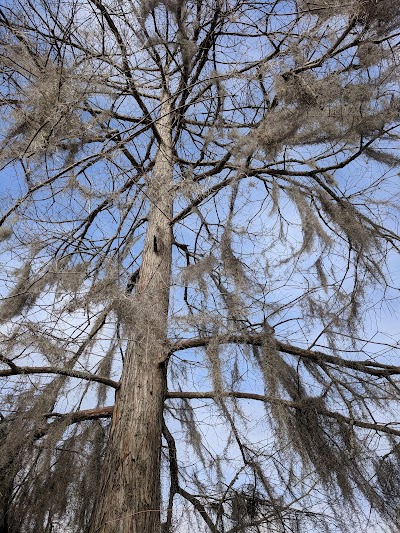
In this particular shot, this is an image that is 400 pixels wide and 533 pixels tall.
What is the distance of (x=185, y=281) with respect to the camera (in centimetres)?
303

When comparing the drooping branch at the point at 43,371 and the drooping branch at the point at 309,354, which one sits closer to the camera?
the drooping branch at the point at 43,371

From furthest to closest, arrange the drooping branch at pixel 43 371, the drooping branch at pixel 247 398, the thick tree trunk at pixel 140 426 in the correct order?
the drooping branch at pixel 247 398, the drooping branch at pixel 43 371, the thick tree trunk at pixel 140 426

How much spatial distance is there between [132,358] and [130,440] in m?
0.54

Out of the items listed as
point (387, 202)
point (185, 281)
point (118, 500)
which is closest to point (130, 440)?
point (118, 500)

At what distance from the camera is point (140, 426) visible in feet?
8.63

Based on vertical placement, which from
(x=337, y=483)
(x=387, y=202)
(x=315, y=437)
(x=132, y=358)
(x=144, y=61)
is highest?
(x=144, y=61)

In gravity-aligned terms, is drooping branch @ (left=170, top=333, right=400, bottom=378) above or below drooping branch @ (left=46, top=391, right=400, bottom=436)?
above

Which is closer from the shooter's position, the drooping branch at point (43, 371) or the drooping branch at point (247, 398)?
the drooping branch at point (43, 371)

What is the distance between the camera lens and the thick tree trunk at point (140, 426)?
2270 mm

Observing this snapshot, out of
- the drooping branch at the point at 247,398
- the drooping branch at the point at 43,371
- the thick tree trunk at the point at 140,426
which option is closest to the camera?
the thick tree trunk at the point at 140,426

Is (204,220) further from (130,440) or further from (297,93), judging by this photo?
(130,440)

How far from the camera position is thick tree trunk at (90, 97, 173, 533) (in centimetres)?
227

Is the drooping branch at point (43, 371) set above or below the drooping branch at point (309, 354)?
below

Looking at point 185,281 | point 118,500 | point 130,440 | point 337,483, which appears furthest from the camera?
point 185,281
